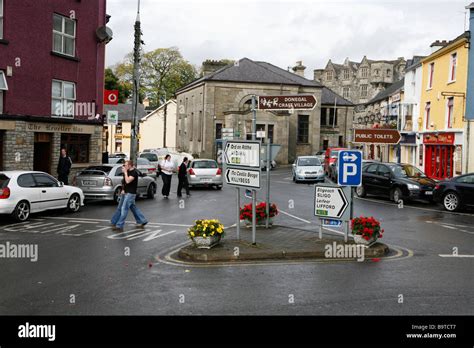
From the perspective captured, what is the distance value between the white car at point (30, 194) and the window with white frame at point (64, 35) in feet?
33.7

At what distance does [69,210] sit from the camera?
61.6 ft

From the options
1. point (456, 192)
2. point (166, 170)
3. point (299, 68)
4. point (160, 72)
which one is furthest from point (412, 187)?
point (160, 72)

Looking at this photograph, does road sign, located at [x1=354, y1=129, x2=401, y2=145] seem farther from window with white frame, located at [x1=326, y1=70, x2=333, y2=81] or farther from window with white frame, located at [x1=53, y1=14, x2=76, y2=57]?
window with white frame, located at [x1=326, y1=70, x2=333, y2=81]

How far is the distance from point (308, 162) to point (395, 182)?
12643 mm

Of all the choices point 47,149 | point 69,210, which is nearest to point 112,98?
point 47,149

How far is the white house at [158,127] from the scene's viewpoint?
255 feet

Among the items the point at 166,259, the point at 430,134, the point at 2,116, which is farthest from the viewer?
the point at 430,134

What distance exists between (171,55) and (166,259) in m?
74.6

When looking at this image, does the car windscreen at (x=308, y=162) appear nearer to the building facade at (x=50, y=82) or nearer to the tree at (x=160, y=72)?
the building facade at (x=50, y=82)

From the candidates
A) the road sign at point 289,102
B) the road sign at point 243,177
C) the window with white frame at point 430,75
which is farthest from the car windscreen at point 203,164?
the window with white frame at point 430,75

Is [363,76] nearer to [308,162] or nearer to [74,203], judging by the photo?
[308,162]

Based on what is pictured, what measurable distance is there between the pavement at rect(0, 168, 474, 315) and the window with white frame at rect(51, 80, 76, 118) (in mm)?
11300

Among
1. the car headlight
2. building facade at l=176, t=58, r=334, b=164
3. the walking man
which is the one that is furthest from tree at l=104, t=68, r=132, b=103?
the walking man
